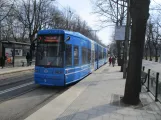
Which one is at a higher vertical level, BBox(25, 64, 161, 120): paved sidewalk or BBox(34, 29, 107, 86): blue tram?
BBox(34, 29, 107, 86): blue tram

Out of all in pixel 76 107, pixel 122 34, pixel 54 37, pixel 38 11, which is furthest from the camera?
pixel 38 11

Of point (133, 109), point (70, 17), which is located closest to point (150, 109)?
point (133, 109)

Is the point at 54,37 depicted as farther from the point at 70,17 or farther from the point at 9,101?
the point at 70,17

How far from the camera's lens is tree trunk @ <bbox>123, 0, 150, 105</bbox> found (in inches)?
322

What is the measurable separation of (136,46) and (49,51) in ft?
16.4

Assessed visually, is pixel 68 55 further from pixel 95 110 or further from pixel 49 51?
pixel 95 110

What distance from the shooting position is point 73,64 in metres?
12.9

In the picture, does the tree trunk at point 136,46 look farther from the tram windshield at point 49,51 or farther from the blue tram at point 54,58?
the tram windshield at point 49,51

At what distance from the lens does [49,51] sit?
38.9 feet

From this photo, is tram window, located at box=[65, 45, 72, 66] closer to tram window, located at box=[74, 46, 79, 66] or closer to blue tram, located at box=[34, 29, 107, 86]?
blue tram, located at box=[34, 29, 107, 86]

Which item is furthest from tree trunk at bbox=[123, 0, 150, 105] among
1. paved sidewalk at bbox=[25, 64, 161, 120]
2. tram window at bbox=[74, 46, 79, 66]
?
tram window at bbox=[74, 46, 79, 66]

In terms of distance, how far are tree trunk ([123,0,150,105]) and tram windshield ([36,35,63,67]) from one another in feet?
14.1

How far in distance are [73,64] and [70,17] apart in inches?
1938

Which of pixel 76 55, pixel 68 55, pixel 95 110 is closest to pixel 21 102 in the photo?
pixel 95 110
